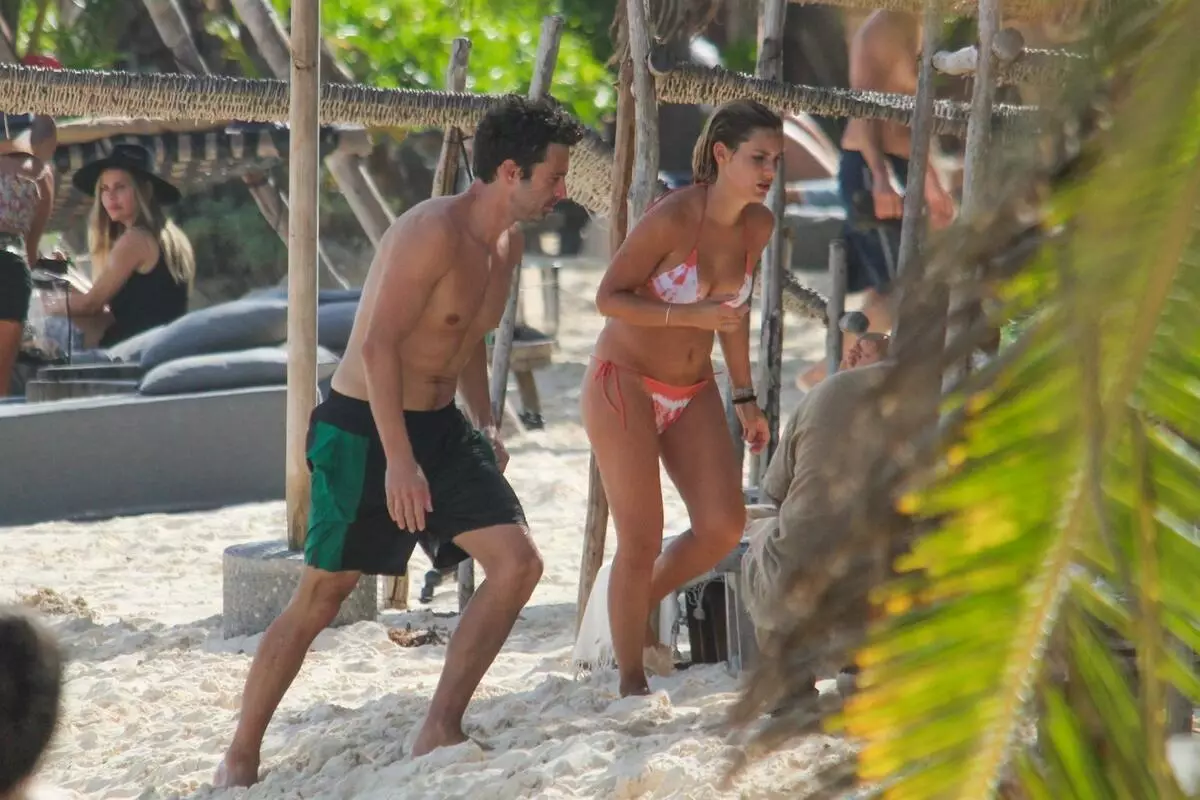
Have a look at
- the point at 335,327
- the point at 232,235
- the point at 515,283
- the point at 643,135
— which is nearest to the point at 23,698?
the point at 643,135

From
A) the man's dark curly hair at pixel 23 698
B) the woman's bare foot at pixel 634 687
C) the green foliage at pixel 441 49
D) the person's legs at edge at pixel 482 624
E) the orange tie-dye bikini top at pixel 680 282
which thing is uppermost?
the green foliage at pixel 441 49

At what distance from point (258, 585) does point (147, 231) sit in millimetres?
3613

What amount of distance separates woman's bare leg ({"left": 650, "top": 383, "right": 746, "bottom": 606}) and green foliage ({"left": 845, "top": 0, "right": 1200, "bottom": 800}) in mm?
3118

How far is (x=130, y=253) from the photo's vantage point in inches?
344

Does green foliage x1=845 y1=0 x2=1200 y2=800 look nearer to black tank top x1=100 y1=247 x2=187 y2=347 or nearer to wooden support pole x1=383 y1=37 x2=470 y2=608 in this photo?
wooden support pole x1=383 y1=37 x2=470 y2=608

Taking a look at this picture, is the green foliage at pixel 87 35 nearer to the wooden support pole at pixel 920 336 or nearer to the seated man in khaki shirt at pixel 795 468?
the seated man in khaki shirt at pixel 795 468

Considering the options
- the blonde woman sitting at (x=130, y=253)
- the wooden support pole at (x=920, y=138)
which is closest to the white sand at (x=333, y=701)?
the wooden support pole at (x=920, y=138)

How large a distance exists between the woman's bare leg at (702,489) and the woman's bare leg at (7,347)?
490 centimetres

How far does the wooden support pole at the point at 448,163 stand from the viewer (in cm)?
586

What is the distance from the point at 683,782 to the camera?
11.3 feet

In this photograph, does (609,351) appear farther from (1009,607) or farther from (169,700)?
(1009,607)

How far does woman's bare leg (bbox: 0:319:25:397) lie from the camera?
8.32 meters

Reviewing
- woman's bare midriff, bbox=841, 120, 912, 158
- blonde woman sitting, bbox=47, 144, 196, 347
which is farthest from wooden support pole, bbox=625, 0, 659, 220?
blonde woman sitting, bbox=47, 144, 196, 347

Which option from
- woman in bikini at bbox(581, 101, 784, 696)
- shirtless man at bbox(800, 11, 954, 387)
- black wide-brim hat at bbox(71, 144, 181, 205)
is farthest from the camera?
black wide-brim hat at bbox(71, 144, 181, 205)
